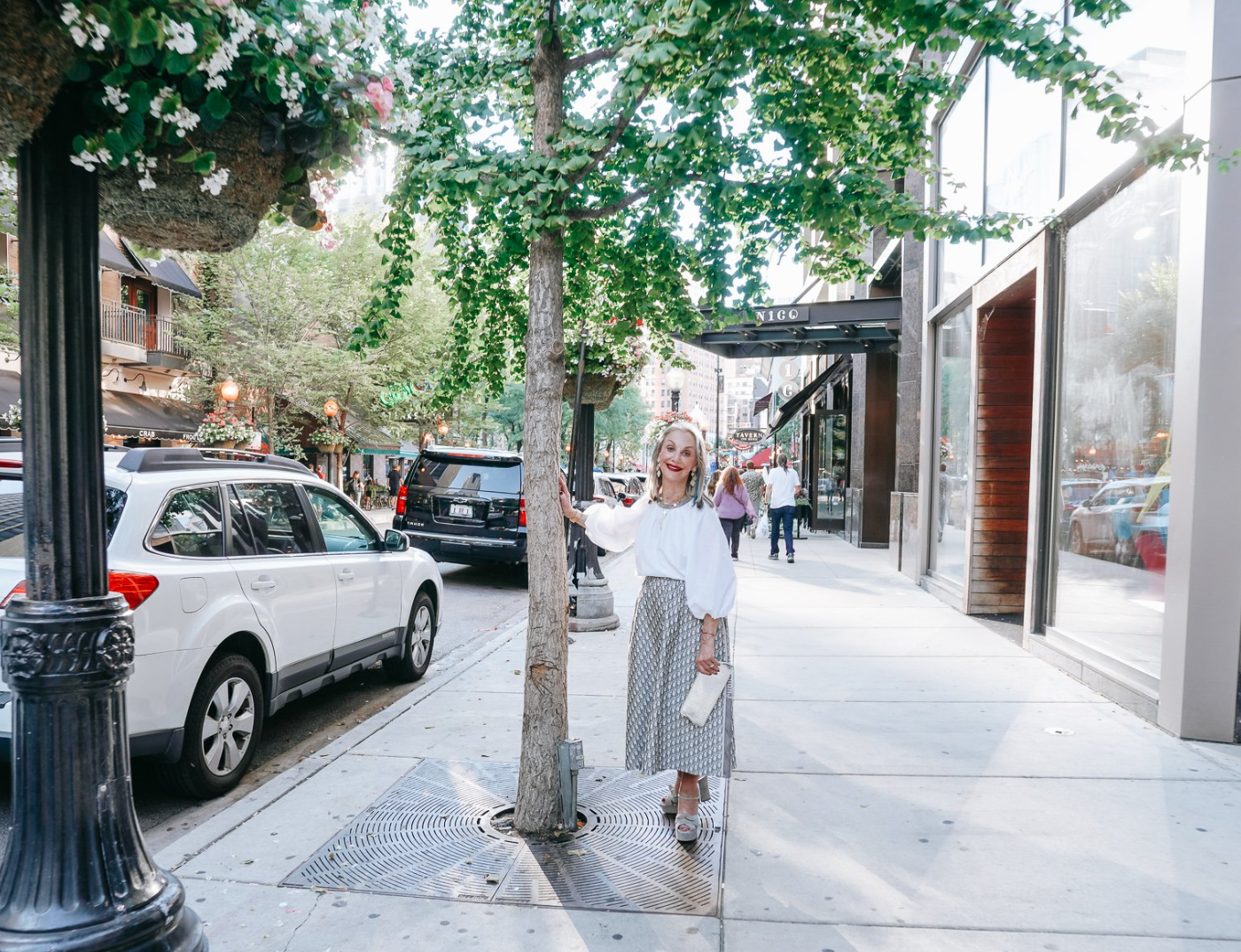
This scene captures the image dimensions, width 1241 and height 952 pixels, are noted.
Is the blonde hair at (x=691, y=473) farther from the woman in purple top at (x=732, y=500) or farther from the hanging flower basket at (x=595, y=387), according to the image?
the woman in purple top at (x=732, y=500)

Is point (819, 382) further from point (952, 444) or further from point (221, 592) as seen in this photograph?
point (221, 592)

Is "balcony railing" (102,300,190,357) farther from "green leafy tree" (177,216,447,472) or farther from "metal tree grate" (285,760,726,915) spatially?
"metal tree grate" (285,760,726,915)

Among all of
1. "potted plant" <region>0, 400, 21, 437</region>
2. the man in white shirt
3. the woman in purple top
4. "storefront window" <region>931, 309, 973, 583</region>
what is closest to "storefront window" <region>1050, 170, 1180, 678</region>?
"storefront window" <region>931, 309, 973, 583</region>

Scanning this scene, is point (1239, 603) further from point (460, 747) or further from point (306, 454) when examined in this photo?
point (306, 454)

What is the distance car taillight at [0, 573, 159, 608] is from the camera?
13.0 ft

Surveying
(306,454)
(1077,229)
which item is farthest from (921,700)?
(306,454)

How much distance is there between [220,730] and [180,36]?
3.55 metres

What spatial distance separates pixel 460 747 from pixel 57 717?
3084mm

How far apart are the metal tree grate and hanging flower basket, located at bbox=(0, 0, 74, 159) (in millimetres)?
2721

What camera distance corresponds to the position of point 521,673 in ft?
22.7

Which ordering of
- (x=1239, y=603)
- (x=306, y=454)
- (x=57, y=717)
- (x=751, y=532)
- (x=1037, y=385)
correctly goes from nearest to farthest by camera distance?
(x=57, y=717) → (x=1239, y=603) → (x=1037, y=385) → (x=751, y=532) → (x=306, y=454)

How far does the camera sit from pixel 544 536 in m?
3.86

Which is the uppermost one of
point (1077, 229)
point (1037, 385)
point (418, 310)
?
point (418, 310)

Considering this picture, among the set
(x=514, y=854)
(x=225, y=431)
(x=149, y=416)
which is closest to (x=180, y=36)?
(x=514, y=854)
